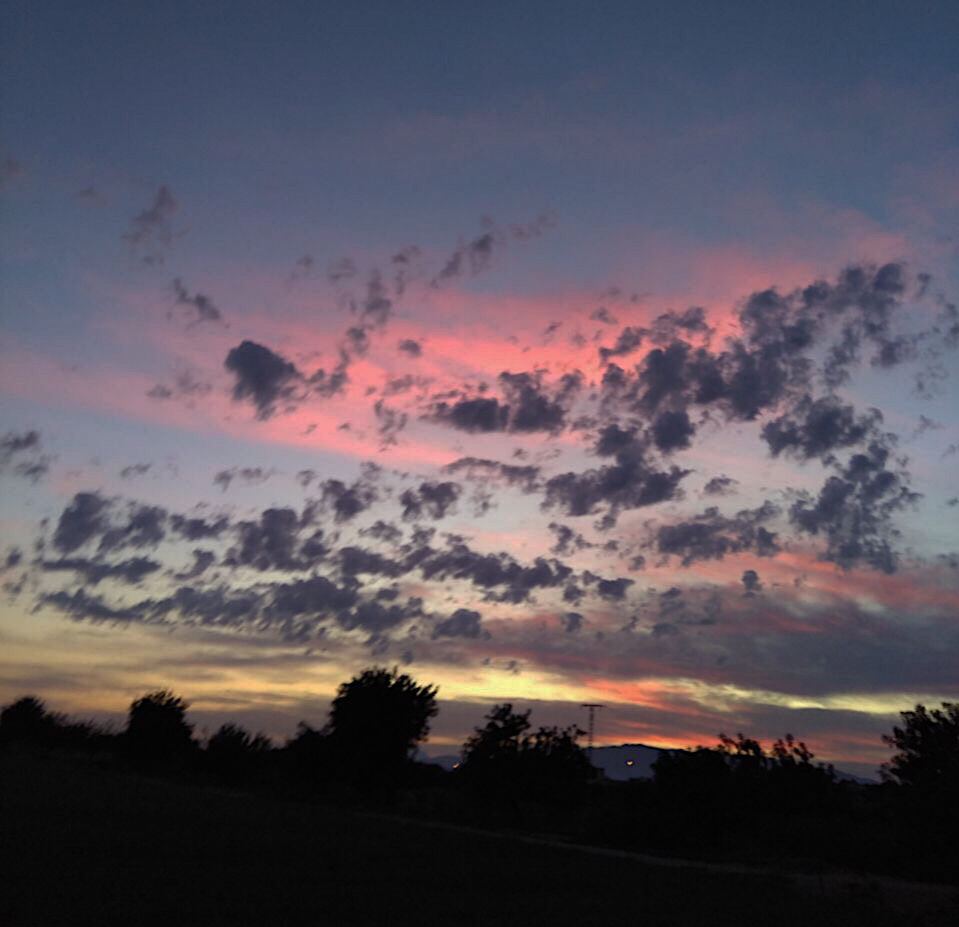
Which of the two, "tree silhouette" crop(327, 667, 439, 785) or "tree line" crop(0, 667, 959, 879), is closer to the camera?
"tree line" crop(0, 667, 959, 879)

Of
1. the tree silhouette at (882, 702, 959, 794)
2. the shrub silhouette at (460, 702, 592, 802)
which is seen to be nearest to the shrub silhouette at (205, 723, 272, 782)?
the shrub silhouette at (460, 702, 592, 802)

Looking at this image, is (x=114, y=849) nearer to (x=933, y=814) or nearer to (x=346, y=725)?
(x=933, y=814)

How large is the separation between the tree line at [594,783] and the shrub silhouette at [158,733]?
0.10m

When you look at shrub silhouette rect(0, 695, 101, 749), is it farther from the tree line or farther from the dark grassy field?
the dark grassy field

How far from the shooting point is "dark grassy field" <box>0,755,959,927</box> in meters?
14.6

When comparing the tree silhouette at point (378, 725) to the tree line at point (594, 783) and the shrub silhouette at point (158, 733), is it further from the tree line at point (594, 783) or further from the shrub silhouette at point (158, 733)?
the shrub silhouette at point (158, 733)

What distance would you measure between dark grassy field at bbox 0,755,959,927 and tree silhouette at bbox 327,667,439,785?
62.8 ft

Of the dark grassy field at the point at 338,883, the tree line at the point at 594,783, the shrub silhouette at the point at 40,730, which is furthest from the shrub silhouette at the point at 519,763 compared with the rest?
the shrub silhouette at the point at 40,730

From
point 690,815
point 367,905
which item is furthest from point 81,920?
point 690,815

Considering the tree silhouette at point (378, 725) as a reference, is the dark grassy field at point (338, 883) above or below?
below

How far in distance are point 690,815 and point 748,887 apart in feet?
41.9

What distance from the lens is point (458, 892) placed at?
1883cm

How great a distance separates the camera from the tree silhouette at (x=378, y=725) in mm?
49969

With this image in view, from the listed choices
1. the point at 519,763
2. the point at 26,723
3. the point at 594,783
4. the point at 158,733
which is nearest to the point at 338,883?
the point at 519,763
